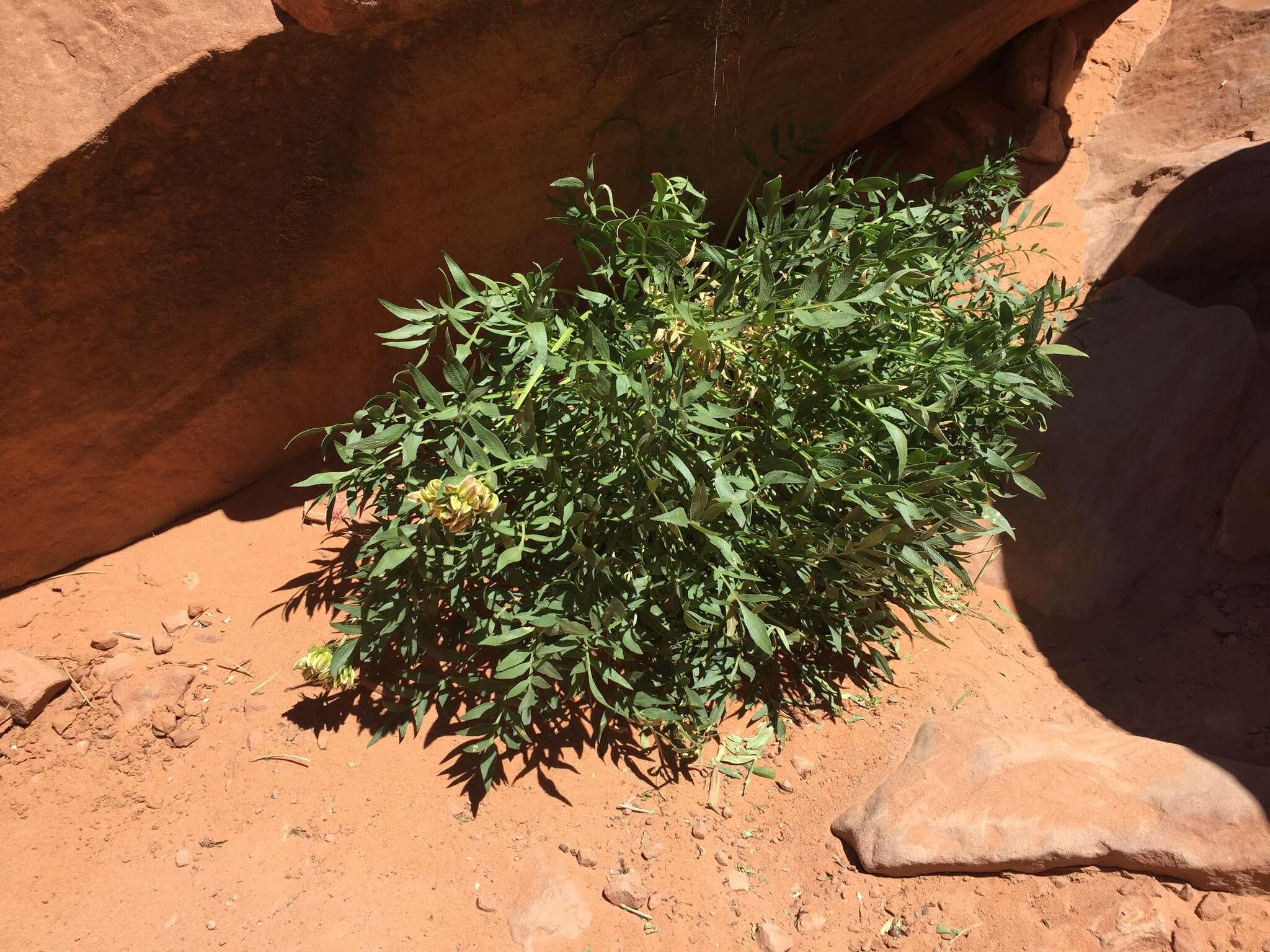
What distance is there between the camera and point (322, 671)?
2.22 metres

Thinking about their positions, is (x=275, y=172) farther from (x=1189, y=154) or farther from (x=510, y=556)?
(x=1189, y=154)

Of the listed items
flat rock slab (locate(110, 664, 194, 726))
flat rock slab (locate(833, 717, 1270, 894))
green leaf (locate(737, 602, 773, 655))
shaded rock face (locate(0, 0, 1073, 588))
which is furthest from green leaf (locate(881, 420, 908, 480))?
flat rock slab (locate(110, 664, 194, 726))

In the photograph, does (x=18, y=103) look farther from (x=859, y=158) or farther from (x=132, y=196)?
(x=859, y=158)

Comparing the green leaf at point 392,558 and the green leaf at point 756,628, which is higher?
the green leaf at point 392,558

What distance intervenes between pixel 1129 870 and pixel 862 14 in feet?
8.27

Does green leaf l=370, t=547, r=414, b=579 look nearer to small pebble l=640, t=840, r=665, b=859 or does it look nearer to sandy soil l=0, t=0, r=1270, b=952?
sandy soil l=0, t=0, r=1270, b=952

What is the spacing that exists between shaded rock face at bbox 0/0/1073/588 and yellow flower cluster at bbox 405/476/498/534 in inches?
44.8

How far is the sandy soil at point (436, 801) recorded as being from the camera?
197cm

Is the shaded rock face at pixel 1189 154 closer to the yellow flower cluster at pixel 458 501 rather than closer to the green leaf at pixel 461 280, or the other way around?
the green leaf at pixel 461 280

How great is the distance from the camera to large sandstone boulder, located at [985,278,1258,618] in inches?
111

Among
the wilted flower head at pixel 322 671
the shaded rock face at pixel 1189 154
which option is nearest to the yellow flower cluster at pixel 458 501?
the wilted flower head at pixel 322 671

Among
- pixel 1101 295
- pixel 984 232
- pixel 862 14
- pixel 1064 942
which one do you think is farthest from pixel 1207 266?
pixel 1064 942

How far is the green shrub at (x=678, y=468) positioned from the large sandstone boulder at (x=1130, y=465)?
0.60 meters

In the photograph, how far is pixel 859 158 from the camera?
3.79 m
